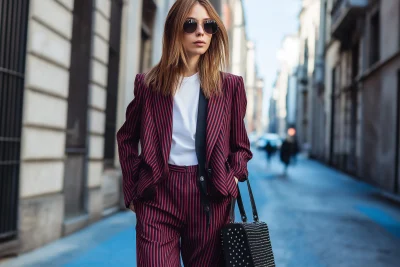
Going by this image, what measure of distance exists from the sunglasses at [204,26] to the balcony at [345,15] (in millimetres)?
19711

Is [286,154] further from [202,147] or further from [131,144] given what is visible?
[202,147]

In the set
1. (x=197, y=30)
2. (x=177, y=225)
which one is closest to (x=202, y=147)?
(x=177, y=225)

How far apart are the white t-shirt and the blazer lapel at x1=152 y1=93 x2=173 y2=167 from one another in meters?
0.03

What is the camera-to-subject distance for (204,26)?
2.36m

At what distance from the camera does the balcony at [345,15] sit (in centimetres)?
2084

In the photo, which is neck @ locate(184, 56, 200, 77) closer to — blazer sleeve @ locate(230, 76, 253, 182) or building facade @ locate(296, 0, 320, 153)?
blazer sleeve @ locate(230, 76, 253, 182)

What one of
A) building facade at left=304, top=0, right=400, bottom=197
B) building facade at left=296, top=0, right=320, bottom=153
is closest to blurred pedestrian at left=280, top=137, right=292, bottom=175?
building facade at left=304, top=0, right=400, bottom=197

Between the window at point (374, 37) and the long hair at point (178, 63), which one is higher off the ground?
the window at point (374, 37)

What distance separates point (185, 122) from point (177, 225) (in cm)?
43

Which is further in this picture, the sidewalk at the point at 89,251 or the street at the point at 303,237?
the street at the point at 303,237

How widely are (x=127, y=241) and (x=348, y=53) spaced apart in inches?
781

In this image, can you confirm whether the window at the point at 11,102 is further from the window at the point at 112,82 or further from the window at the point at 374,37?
the window at the point at 374,37

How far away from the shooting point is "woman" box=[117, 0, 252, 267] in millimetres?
2203

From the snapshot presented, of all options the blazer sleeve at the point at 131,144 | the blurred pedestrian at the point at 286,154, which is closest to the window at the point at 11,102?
the blazer sleeve at the point at 131,144
